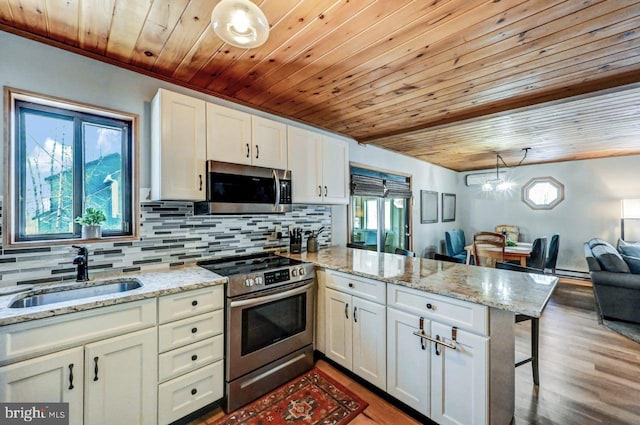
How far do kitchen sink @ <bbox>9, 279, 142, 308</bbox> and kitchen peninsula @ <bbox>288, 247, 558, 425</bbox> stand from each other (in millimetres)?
1413

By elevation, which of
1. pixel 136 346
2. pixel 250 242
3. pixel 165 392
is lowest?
pixel 165 392

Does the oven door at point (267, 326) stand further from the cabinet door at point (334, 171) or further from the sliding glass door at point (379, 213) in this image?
the sliding glass door at point (379, 213)

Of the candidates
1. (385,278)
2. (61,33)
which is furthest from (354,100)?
(61,33)

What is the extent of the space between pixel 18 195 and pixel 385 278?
2416 millimetres

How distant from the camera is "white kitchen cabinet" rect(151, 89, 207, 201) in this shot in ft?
6.28

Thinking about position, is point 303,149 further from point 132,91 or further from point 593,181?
point 593,181

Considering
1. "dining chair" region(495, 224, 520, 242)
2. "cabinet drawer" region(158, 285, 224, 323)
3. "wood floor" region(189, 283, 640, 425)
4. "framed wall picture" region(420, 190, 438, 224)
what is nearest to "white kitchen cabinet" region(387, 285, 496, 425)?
"wood floor" region(189, 283, 640, 425)

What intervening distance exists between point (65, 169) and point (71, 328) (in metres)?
1.15

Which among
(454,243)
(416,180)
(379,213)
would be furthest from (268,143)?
(454,243)

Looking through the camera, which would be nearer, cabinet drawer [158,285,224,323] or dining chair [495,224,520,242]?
cabinet drawer [158,285,224,323]

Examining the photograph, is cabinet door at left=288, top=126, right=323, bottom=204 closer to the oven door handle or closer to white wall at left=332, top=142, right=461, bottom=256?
white wall at left=332, top=142, right=461, bottom=256

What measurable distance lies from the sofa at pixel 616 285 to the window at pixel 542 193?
8.28 ft

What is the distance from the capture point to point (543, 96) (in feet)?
8.04

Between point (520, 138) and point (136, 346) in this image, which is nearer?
point (136, 346)
